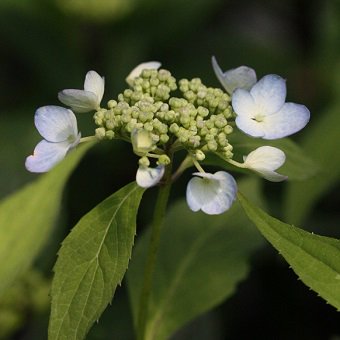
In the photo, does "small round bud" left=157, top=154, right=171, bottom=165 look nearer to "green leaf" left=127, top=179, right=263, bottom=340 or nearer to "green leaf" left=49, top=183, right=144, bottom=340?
"green leaf" left=49, top=183, right=144, bottom=340

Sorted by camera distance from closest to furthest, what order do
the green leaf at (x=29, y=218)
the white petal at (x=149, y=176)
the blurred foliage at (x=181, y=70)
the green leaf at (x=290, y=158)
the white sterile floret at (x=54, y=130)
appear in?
the white petal at (x=149, y=176) < the white sterile floret at (x=54, y=130) < the green leaf at (x=290, y=158) < the green leaf at (x=29, y=218) < the blurred foliage at (x=181, y=70)

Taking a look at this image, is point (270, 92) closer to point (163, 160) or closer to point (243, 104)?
point (243, 104)

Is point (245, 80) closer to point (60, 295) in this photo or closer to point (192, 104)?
point (192, 104)

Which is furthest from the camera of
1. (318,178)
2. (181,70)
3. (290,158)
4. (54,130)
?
(181,70)

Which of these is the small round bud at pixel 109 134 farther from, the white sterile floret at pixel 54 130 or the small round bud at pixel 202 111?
the small round bud at pixel 202 111

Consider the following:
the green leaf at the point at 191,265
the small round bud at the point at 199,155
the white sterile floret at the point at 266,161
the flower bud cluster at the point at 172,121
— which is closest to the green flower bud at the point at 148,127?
the flower bud cluster at the point at 172,121

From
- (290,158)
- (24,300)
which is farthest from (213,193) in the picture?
(24,300)
